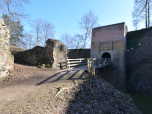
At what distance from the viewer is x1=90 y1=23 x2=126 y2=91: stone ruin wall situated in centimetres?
1203

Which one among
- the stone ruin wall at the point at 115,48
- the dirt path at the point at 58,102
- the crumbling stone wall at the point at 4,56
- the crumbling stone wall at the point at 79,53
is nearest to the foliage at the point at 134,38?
the stone ruin wall at the point at 115,48

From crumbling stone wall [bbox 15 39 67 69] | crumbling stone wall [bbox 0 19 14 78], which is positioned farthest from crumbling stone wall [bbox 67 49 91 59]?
crumbling stone wall [bbox 0 19 14 78]

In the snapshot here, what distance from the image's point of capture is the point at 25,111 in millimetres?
2836

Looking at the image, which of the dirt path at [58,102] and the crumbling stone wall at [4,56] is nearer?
the dirt path at [58,102]

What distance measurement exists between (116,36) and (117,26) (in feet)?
4.74

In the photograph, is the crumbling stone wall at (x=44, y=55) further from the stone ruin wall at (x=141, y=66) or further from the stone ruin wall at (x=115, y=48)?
the stone ruin wall at (x=141, y=66)

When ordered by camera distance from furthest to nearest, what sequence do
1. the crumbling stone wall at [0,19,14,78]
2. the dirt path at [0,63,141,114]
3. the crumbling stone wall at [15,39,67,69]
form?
the crumbling stone wall at [15,39,67,69]
the crumbling stone wall at [0,19,14,78]
the dirt path at [0,63,141,114]

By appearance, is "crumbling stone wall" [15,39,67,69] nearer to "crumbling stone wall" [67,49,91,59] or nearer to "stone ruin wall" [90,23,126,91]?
"stone ruin wall" [90,23,126,91]

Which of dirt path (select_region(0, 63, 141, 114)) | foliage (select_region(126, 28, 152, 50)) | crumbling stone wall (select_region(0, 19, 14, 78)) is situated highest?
foliage (select_region(126, 28, 152, 50))

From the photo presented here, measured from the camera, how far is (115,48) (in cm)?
1240

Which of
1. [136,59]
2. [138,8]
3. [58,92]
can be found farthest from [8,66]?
[138,8]

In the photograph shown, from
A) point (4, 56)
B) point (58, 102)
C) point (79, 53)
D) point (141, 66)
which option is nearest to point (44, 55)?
point (4, 56)

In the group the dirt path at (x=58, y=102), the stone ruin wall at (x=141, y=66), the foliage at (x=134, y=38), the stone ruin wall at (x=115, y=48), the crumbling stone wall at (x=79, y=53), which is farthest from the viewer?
the crumbling stone wall at (x=79, y=53)

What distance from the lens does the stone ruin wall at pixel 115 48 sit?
12031 millimetres
